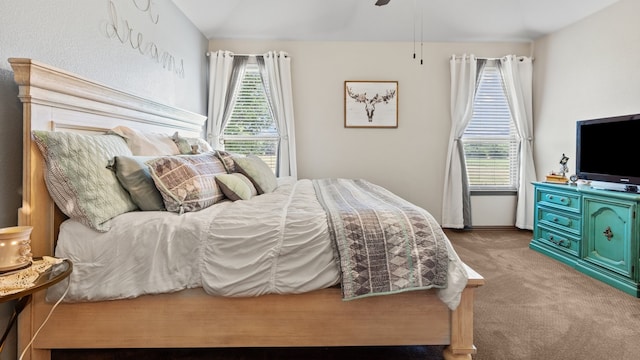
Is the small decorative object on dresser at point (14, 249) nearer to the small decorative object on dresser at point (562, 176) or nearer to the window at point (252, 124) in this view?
the window at point (252, 124)

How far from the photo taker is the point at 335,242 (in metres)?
1.36

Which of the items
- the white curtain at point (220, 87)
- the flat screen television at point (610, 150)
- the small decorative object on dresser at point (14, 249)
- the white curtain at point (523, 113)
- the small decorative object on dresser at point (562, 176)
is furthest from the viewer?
the white curtain at point (523, 113)

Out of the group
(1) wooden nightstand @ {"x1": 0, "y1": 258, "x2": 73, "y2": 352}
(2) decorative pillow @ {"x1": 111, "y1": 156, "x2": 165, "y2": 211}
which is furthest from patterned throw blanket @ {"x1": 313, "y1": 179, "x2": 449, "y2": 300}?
(1) wooden nightstand @ {"x1": 0, "y1": 258, "x2": 73, "y2": 352}

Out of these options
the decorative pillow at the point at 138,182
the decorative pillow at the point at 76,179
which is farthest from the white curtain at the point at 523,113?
the decorative pillow at the point at 76,179

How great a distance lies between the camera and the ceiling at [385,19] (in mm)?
3451

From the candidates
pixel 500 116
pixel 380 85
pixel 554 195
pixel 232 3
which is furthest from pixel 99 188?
pixel 500 116

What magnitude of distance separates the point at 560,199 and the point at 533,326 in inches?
66.5

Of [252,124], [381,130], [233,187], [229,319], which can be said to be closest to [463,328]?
[229,319]

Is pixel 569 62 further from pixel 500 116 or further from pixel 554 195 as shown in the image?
pixel 554 195

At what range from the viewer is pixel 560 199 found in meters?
3.02

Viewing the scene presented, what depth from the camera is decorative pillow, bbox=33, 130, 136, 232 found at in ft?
4.47

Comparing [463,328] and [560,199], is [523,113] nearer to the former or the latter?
[560,199]

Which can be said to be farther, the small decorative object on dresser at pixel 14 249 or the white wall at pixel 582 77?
the white wall at pixel 582 77

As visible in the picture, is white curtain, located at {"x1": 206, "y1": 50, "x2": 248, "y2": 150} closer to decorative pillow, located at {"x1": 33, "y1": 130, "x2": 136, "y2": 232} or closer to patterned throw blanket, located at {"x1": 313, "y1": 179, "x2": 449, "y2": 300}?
decorative pillow, located at {"x1": 33, "y1": 130, "x2": 136, "y2": 232}
